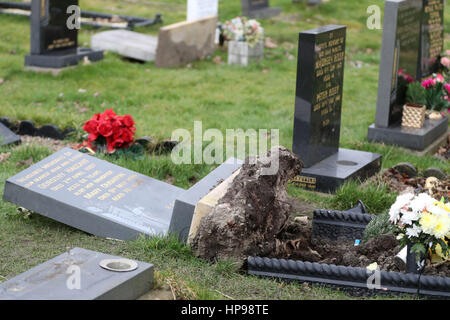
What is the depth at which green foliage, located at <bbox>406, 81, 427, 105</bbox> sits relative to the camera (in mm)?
8688

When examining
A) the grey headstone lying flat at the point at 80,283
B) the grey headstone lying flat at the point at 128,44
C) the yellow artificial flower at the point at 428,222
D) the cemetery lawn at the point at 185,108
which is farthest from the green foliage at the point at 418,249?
the grey headstone lying flat at the point at 128,44

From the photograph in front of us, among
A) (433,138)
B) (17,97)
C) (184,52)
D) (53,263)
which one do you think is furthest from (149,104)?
(53,263)

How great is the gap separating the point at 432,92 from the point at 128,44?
582cm

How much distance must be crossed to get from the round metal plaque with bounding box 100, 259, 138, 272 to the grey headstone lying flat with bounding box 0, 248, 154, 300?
0.03m

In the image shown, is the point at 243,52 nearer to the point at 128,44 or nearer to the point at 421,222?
the point at 128,44

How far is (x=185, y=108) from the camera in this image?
955cm

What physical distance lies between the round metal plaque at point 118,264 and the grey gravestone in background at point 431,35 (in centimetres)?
663

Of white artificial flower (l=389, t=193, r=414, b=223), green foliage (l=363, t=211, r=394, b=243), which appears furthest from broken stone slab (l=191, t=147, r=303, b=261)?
white artificial flower (l=389, t=193, r=414, b=223)

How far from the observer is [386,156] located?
25.5ft

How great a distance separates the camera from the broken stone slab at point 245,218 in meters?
4.59

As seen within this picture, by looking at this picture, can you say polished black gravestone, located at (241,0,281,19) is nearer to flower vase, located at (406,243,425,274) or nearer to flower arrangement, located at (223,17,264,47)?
flower arrangement, located at (223,17,264,47)

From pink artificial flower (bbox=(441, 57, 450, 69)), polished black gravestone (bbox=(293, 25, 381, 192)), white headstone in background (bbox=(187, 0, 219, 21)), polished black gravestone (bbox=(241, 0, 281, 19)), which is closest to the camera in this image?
polished black gravestone (bbox=(293, 25, 381, 192))

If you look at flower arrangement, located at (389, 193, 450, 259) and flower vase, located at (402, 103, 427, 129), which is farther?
flower vase, located at (402, 103, 427, 129)
